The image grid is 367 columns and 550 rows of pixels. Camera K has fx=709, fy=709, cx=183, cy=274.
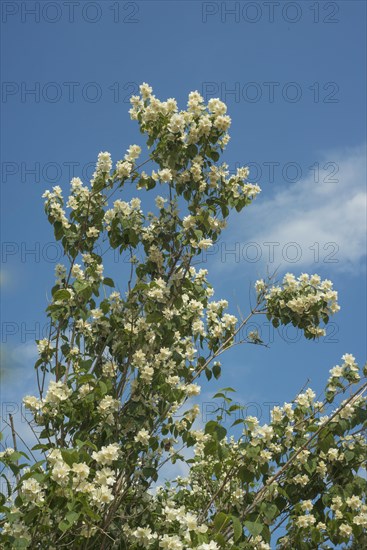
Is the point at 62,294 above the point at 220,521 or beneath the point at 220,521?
above

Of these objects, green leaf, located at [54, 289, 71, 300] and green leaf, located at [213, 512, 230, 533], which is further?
green leaf, located at [54, 289, 71, 300]

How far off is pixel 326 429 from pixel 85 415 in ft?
4.70

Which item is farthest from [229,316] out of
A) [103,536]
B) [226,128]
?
[103,536]

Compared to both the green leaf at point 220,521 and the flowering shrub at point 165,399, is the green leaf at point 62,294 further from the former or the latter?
the green leaf at point 220,521

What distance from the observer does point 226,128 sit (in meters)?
4.43

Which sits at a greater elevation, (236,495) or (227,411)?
(227,411)

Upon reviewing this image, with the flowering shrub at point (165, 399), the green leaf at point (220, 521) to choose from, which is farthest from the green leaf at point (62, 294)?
the green leaf at point (220, 521)

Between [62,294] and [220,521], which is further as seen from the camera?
[62,294]

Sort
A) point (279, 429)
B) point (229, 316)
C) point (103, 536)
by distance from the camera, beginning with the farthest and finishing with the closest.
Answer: point (229, 316) → point (279, 429) → point (103, 536)

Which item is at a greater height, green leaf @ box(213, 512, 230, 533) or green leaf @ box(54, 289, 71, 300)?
green leaf @ box(54, 289, 71, 300)

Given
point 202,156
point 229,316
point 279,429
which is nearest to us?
point 279,429

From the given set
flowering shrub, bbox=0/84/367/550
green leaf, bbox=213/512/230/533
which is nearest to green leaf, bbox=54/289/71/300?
flowering shrub, bbox=0/84/367/550

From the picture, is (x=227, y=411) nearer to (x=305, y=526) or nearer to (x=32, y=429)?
(x=305, y=526)

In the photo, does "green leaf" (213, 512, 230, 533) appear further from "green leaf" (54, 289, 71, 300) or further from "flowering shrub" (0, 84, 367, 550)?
"green leaf" (54, 289, 71, 300)
